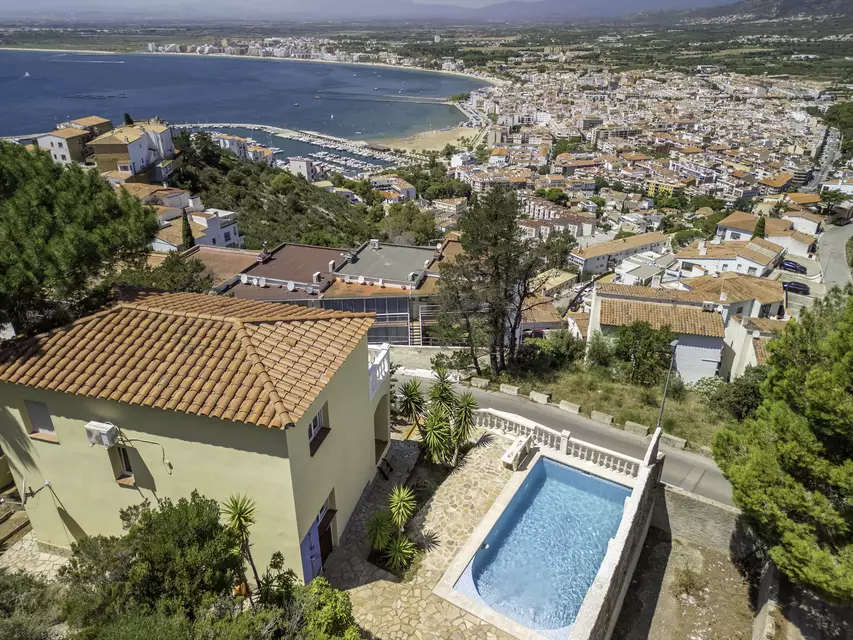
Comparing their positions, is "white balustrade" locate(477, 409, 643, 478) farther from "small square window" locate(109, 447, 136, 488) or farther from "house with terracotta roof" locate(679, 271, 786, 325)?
"house with terracotta roof" locate(679, 271, 786, 325)

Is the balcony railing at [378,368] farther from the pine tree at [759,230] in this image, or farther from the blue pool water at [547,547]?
the pine tree at [759,230]

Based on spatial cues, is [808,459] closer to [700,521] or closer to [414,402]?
[700,521]

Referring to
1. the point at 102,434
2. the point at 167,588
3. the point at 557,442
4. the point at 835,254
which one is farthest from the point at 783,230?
the point at 167,588

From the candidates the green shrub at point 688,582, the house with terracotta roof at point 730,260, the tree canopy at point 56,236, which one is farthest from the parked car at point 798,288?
the tree canopy at point 56,236

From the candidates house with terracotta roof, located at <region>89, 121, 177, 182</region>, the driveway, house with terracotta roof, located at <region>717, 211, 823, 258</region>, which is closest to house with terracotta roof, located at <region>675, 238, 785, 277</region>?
the driveway

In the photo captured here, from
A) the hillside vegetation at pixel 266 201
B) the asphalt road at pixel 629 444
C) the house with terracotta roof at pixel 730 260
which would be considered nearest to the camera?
the asphalt road at pixel 629 444

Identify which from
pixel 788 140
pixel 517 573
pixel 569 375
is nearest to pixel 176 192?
pixel 569 375

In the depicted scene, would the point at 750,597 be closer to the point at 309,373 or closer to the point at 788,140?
the point at 309,373
